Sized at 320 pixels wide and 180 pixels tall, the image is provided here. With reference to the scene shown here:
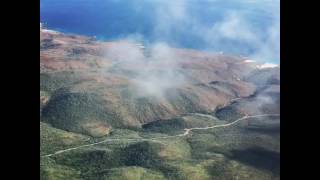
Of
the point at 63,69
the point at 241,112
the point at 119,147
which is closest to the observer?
the point at 241,112

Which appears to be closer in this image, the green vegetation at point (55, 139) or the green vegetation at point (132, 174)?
the green vegetation at point (132, 174)

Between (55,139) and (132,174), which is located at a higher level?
(55,139)

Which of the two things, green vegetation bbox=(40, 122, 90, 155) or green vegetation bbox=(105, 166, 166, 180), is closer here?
green vegetation bbox=(105, 166, 166, 180)

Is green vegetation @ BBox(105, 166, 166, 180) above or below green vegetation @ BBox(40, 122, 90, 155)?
below

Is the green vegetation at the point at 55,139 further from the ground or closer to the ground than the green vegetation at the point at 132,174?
further from the ground

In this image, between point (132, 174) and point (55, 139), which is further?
point (55, 139)
